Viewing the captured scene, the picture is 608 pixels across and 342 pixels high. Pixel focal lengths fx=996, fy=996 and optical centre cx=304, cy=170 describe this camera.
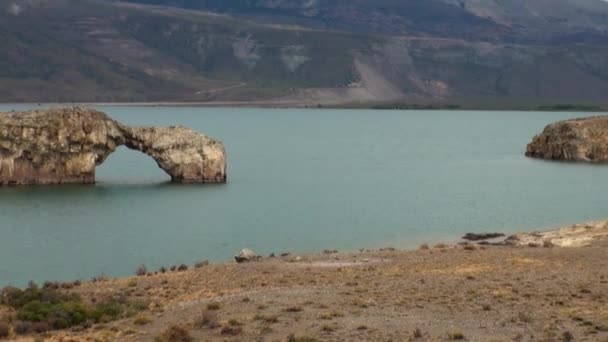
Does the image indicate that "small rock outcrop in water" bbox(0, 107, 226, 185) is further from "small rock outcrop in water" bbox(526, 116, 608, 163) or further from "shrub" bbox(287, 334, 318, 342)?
"shrub" bbox(287, 334, 318, 342)

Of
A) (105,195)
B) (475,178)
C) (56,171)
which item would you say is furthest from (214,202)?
(475,178)

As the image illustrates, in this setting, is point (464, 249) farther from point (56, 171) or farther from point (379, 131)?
point (379, 131)

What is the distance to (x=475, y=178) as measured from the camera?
8169 centimetres

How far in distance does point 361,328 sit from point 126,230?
94.2 feet

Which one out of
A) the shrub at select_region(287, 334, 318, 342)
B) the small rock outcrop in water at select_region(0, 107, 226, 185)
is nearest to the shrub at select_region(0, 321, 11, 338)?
the shrub at select_region(287, 334, 318, 342)

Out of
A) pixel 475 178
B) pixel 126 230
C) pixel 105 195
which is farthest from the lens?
pixel 475 178

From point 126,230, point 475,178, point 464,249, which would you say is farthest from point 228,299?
point 475,178

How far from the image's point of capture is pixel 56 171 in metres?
65.2

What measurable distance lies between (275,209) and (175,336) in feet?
120

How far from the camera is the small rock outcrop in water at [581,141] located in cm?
9544

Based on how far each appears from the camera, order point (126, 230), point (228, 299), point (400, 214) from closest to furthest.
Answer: point (228, 299), point (126, 230), point (400, 214)

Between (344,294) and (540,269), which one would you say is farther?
(540,269)

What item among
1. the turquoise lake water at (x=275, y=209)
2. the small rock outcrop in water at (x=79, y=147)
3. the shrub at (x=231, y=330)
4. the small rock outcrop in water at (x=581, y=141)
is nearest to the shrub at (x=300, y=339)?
the shrub at (x=231, y=330)

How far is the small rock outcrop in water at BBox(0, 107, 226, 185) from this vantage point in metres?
64.1
